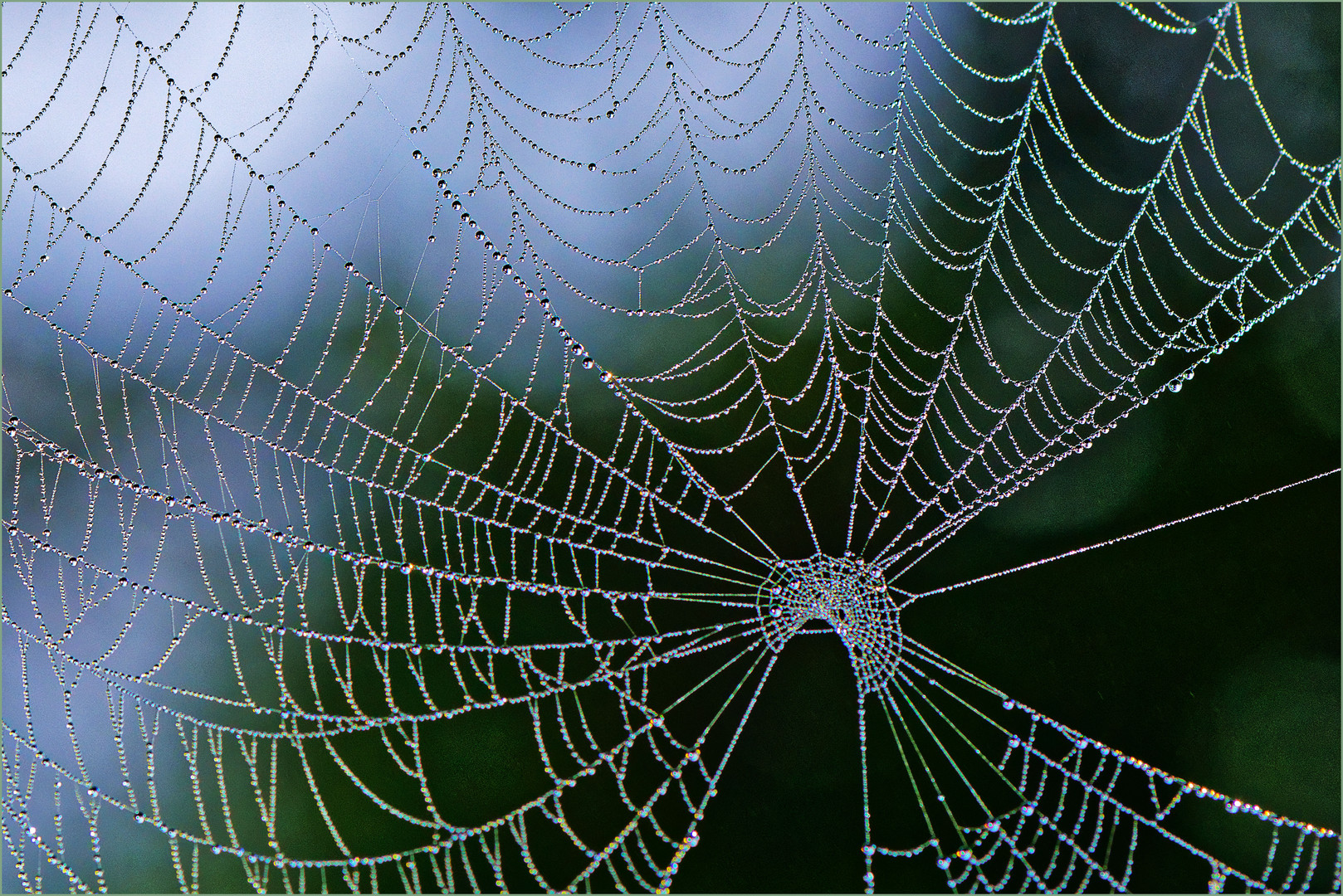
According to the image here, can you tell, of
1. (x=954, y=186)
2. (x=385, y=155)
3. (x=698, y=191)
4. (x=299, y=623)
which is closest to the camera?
(x=385, y=155)

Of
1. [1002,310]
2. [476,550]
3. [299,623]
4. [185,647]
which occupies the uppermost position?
[1002,310]

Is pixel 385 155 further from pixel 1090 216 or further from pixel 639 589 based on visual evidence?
pixel 1090 216

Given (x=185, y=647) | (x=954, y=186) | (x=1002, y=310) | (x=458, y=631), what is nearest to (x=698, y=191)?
(x=954, y=186)

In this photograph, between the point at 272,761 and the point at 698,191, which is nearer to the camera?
the point at 272,761

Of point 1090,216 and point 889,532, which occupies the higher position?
point 1090,216

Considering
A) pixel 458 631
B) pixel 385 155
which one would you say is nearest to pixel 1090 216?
pixel 385 155

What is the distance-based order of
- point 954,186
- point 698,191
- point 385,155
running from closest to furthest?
point 385,155 → point 698,191 → point 954,186
